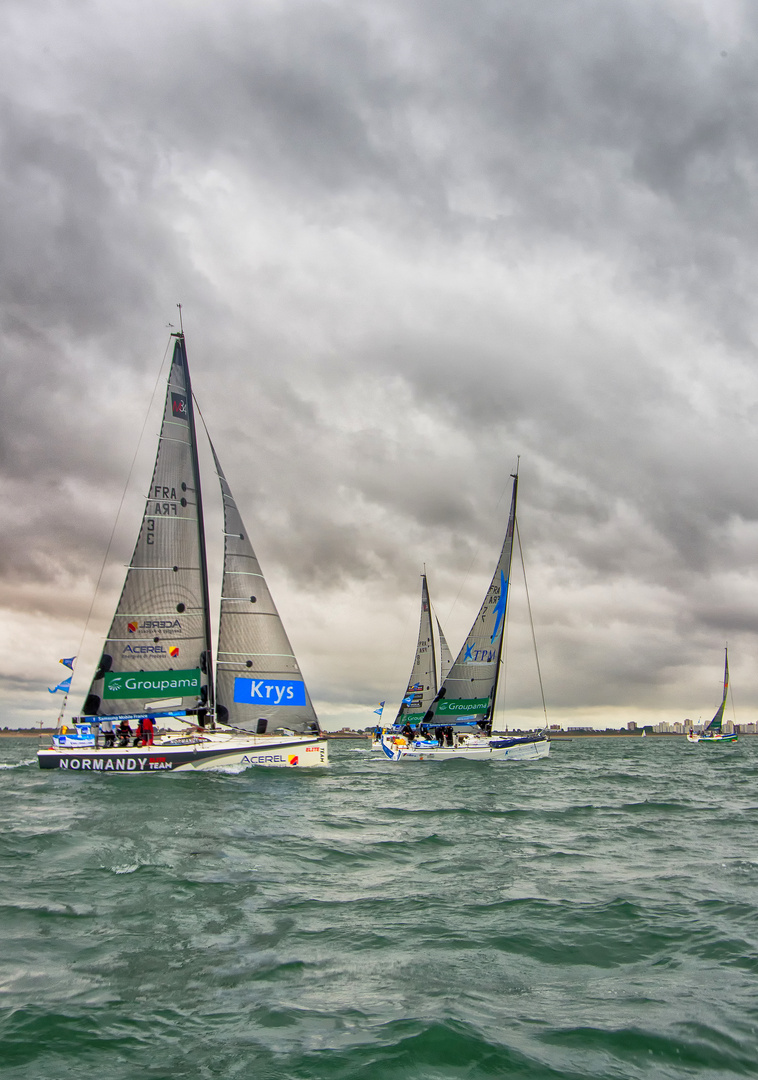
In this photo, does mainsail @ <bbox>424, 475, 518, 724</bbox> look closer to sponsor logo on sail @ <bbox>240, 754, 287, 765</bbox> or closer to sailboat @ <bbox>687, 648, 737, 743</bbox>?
sponsor logo on sail @ <bbox>240, 754, 287, 765</bbox>

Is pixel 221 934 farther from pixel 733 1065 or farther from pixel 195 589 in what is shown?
pixel 195 589

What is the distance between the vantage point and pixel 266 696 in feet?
107

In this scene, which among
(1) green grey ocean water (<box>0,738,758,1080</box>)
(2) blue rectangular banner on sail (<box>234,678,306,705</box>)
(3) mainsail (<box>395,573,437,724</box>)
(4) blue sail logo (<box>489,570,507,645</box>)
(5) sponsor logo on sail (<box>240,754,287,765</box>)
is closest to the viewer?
(1) green grey ocean water (<box>0,738,758,1080</box>)

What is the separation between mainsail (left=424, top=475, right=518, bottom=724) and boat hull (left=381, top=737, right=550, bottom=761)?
2.75 meters

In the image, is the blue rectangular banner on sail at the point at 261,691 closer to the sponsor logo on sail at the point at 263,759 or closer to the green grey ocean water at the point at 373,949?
the sponsor logo on sail at the point at 263,759

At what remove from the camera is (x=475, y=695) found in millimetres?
47969

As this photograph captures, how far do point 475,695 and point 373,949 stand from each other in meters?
40.7

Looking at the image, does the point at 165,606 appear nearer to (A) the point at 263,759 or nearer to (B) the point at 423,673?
(A) the point at 263,759

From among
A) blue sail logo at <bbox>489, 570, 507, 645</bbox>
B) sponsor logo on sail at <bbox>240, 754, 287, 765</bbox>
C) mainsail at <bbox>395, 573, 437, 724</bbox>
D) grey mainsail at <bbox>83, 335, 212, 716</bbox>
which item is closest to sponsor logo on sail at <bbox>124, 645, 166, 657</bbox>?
grey mainsail at <bbox>83, 335, 212, 716</bbox>

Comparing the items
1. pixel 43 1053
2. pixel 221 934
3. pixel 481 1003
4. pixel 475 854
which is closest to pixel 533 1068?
pixel 481 1003

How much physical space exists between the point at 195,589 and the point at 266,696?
6076 millimetres

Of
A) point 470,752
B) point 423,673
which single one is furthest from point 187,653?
point 423,673

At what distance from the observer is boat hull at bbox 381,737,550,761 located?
45438 millimetres

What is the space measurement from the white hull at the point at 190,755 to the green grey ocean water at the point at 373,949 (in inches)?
482
